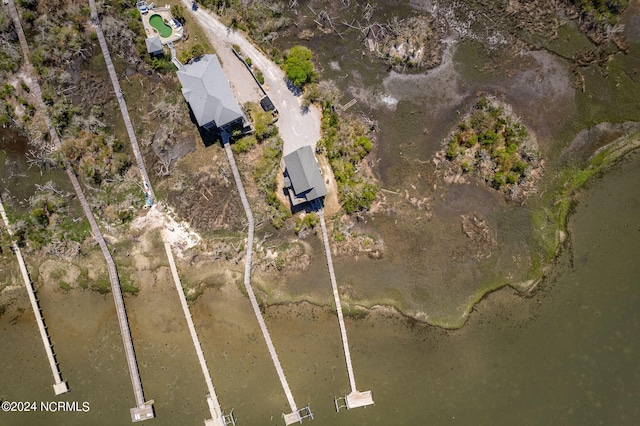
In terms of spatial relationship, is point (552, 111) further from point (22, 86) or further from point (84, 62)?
point (22, 86)

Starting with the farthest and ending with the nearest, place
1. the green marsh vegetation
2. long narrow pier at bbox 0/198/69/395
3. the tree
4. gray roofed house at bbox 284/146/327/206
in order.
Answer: long narrow pier at bbox 0/198/69/395
the green marsh vegetation
the tree
gray roofed house at bbox 284/146/327/206

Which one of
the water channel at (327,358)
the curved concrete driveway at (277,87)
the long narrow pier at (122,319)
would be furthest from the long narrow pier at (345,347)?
the long narrow pier at (122,319)

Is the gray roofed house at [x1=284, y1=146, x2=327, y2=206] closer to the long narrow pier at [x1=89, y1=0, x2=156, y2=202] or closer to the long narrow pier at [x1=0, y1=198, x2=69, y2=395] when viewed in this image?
the long narrow pier at [x1=89, y1=0, x2=156, y2=202]

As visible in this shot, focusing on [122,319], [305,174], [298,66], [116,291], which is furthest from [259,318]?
[298,66]

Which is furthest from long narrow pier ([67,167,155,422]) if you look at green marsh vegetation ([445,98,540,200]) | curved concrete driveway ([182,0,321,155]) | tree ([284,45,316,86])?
green marsh vegetation ([445,98,540,200])

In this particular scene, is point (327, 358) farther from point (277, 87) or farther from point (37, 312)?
point (37, 312)

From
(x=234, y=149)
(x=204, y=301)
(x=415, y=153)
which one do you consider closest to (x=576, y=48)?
(x=415, y=153)
